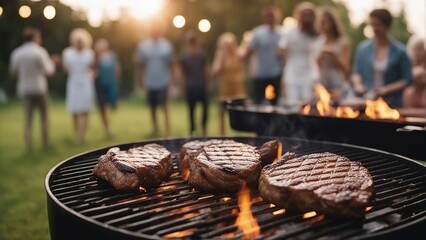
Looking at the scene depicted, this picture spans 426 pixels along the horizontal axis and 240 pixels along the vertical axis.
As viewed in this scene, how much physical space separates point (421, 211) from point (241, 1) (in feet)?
74.1

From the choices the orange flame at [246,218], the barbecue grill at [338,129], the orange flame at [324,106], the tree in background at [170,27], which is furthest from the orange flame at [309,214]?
the tree in background at [170,27]

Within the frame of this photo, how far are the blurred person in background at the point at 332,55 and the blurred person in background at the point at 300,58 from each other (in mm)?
702

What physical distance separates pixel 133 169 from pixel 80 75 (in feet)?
28.2

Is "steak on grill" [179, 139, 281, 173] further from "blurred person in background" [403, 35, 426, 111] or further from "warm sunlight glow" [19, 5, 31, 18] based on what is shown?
"blurred person in background" [403, 35, 426, 111]

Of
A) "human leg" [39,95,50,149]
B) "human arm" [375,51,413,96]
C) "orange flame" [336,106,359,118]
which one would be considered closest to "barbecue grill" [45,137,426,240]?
"orange flame" [336,106,359,118]

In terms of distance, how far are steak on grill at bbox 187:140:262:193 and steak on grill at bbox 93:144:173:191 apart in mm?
234

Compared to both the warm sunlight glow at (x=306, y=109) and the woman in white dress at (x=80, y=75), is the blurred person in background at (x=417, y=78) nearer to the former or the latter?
the warm sunlight glow at (x=306, y=109)

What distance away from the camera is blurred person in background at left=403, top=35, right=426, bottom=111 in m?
7.48

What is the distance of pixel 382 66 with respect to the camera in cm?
688

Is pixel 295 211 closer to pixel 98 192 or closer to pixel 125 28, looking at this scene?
pixel 98 192

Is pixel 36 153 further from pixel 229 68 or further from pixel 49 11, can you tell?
pixel 49 11

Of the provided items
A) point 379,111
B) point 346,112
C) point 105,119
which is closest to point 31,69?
point 105,119

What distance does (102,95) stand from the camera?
41.4 feet

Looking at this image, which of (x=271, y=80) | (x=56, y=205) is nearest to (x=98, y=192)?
(x=56, y=205)
